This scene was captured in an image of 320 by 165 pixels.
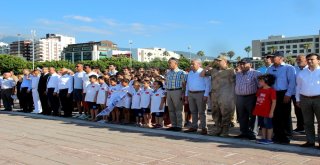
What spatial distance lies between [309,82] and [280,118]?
112 cm

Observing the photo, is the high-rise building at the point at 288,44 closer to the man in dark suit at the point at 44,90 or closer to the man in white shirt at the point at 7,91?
the man in white shirt at the point at 7,91

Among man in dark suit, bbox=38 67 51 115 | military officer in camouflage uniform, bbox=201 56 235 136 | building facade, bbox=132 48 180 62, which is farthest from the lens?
building facade, bbox=132 48 180 62

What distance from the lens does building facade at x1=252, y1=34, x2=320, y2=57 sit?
14038 cm

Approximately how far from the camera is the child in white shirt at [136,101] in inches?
414

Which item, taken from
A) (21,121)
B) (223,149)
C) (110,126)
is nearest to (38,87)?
(21,121)

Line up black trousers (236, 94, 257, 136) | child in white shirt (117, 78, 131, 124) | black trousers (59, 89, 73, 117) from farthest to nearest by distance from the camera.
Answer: black trousers (59, 89, 73, 117) < child in white shirt (117, 78, 131, 124) < black trousers (236, 94, 257, 136)

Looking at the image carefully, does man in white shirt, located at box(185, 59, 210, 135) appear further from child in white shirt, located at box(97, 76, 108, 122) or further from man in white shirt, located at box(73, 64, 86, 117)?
man in white shirt, located at box(73, 64, 86, 117)

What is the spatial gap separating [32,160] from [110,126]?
408 centimetres

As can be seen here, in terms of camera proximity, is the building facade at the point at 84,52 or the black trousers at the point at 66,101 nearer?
the black trousers at the point at 66,101

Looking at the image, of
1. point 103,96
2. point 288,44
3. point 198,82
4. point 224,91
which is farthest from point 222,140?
point 288,44

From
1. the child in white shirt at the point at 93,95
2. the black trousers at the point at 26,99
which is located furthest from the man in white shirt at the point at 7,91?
the child in white shirt at the point at 93,95

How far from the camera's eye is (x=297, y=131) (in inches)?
353

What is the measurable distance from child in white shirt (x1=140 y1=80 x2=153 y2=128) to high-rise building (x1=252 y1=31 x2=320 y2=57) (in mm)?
134971

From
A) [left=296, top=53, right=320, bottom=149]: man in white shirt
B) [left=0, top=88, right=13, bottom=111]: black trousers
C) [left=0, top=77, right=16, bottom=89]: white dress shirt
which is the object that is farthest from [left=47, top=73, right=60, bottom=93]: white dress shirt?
[left=296, top=53, right=320, bottom=149]: man in white shirt
